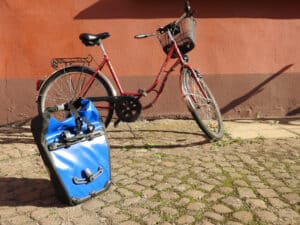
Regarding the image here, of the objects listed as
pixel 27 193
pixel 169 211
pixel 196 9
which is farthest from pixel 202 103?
pixel 27 193

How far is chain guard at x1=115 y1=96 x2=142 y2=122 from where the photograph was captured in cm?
480

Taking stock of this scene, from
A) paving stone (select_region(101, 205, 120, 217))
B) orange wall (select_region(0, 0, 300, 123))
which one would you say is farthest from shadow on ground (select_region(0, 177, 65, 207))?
orange wall (select_region(0, 0, 300, 123))

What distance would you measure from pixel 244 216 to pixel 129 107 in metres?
2.18

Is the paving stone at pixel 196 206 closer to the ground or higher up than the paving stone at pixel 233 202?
higher up

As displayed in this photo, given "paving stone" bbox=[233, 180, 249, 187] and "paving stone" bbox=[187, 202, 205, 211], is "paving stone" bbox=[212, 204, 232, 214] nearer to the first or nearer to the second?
"paving stone" bbox=[187, 202, 205, 211]

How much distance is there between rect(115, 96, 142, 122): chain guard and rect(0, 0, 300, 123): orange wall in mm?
966

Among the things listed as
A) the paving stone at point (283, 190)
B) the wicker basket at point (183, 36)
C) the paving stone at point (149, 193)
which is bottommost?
the paving stone at point (283, 190)

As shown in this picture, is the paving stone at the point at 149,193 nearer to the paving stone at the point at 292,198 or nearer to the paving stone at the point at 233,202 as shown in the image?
the paving stone at the point at 233,202

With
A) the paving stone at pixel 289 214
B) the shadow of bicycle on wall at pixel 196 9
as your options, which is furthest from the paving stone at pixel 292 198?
the shadow of bicycle on wall at pixel 196 9

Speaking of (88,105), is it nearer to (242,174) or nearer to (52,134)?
(52,134)

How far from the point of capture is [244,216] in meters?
3.04

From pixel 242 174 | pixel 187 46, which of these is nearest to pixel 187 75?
pixel 187 46

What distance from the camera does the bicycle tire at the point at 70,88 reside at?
4.92 m

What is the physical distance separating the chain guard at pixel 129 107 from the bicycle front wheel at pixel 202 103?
22.7 inches
